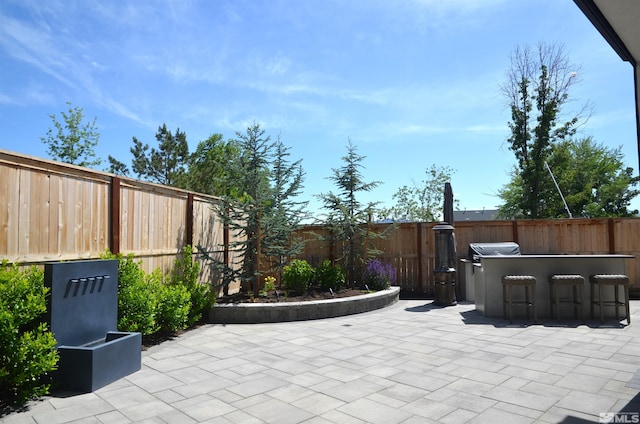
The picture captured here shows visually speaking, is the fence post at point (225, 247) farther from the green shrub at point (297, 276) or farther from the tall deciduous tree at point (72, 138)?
the tall deciduous tree at point (72, 138)

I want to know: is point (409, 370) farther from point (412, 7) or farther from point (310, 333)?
point (412, 7)

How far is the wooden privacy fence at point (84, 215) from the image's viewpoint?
384cm

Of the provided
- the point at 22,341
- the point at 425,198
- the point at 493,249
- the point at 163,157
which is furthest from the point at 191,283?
the point at 163,157

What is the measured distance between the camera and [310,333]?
610cm

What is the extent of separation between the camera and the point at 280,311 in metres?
7.02

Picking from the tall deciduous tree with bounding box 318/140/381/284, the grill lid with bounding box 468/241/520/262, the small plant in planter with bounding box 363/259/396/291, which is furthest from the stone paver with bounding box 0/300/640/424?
the tall deciduous tree with bounding box 318/140/381/284

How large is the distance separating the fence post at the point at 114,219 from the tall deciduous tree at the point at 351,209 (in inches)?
206

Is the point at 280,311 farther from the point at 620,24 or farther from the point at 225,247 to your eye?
the point at 620,24

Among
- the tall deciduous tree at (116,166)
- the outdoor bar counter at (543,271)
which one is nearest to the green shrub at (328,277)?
the outdoor bar counter at (543,271)

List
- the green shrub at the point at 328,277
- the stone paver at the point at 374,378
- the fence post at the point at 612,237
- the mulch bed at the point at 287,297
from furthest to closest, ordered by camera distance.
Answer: the fence post at the point at 612,237 < the green shrub at the point at 328,277 < the mulch bed at the point at 287,297 < the stone paver at the point at 374,378

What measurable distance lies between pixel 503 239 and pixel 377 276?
3566 millimetres

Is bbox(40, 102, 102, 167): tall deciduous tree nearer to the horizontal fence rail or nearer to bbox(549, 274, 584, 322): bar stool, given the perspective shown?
the horizontal fence rail

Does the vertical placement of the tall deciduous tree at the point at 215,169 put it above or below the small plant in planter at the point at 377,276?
above

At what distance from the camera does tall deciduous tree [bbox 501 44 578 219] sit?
55.1ft
